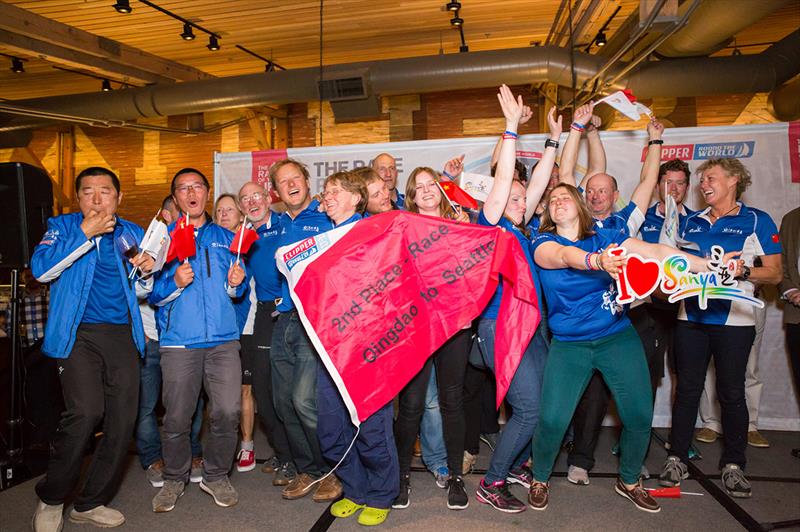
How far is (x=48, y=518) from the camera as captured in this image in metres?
2.69

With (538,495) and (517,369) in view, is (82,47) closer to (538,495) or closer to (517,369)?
(517,369)

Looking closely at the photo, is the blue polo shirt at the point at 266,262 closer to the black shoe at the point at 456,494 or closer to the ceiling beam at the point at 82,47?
the black shoe at the point at 456,494

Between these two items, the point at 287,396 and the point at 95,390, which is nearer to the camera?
the point at 95,390

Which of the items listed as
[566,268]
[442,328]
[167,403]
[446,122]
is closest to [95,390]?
[167,403]

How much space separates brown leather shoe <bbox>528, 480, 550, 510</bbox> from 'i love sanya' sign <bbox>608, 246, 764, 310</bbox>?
45.3 inches

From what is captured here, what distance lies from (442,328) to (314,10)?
179 inches

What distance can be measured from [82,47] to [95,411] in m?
4.87

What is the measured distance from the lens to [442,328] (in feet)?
9.18

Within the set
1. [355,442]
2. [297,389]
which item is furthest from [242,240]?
[355,442]

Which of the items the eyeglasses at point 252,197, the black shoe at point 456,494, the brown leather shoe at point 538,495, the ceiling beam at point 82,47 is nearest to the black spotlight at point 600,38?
the eyeglasses at point 252,197

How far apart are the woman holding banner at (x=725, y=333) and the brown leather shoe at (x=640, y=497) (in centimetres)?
26

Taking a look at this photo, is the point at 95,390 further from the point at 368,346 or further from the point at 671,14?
the point at 671,14

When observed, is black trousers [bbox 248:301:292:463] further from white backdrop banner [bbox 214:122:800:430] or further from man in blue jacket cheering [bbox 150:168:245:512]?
white backdrop banner [bbox 214:122:800:430]

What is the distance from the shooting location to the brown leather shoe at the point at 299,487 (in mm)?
3096
